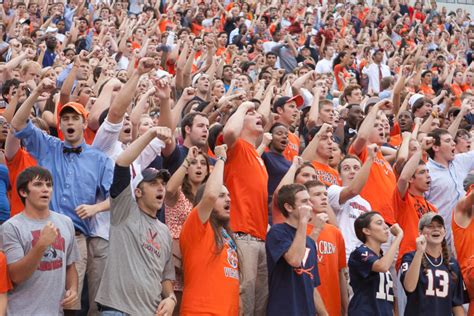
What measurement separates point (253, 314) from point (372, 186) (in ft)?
7.01

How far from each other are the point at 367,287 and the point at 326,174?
5.04ft

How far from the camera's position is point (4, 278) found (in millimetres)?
5984

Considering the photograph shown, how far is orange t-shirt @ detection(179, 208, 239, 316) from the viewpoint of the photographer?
6.63 m

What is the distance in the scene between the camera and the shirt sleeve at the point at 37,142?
22.8ft

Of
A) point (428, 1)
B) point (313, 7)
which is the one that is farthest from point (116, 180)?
point (428, 1)

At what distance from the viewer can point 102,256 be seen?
22.5ft

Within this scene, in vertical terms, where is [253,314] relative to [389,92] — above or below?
below

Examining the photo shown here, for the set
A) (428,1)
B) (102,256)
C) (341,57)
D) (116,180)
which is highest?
(428,1)

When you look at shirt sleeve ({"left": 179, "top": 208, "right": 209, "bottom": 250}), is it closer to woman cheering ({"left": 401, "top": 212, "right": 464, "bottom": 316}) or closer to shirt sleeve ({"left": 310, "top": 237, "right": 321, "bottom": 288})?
shirt sleeve ({"left": 310, "top": 237, "right": 321, "bottom": 288})

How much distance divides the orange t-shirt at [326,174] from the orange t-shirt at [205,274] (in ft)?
6.47

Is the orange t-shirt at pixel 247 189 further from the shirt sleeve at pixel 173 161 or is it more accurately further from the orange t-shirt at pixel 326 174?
the orange t-shirt at pixel 326 174

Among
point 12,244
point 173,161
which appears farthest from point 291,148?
point 12,244

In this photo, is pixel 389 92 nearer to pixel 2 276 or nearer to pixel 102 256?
pixel 102 256

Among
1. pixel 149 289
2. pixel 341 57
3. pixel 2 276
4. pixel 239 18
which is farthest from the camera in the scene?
pixel 239 18
